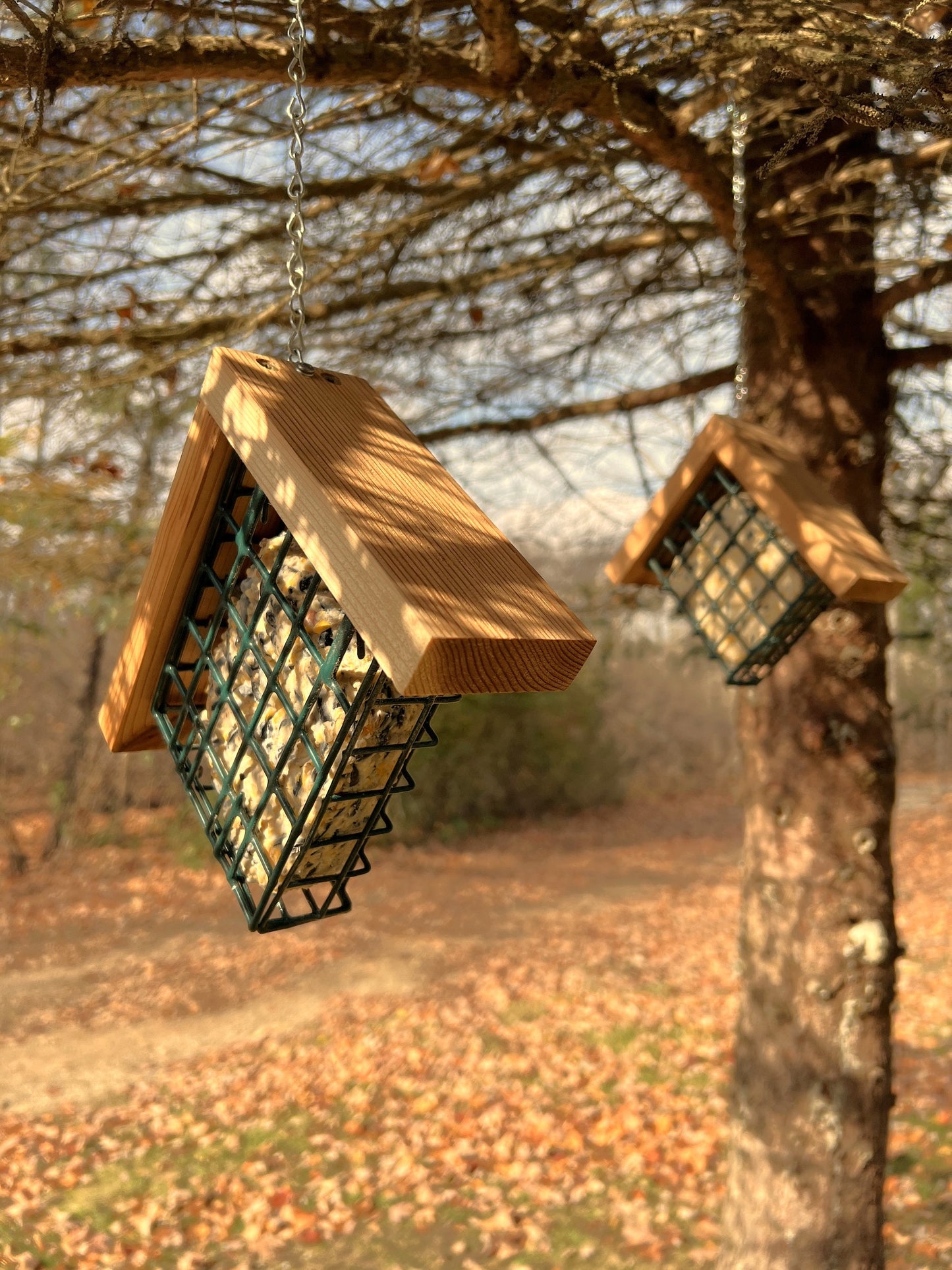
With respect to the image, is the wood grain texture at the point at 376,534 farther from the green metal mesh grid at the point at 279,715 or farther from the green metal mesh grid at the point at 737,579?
the green metal mesh grid at the point at 737,579

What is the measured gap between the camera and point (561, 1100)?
5535 millimetres

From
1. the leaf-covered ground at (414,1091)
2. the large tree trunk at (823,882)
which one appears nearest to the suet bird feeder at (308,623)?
the large tree trunk at (823,882)

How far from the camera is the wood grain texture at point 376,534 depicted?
995 millimetres

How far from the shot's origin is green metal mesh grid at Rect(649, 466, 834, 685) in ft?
7.15

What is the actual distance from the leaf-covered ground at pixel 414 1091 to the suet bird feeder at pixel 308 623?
11.3 feet

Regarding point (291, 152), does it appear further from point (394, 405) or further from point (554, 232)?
A: point (394, 405)

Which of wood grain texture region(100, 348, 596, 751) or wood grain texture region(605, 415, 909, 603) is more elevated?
wood grain texture region(605, 415, 909, 603)

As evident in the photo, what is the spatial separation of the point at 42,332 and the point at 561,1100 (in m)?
4.45

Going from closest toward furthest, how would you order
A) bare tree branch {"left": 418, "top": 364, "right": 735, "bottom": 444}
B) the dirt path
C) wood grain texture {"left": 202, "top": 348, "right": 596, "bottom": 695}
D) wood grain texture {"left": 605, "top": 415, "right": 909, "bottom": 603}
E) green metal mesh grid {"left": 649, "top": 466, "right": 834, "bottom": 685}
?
wood grain texture {"left": 202, "top": 348, "right": 596, "bottom": 695}, wood grain texture {"left": 605, "top": 415, "right": 909, "bottom": 603}, green metal mesh grid {"left": 649, "top": 466, "right": 834, "bottom": 685}, bare tree branch {"left": 418, "top": 364, "right": 735, "bottom": 444}, the dirt path

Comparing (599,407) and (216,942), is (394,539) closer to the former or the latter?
(599,407)

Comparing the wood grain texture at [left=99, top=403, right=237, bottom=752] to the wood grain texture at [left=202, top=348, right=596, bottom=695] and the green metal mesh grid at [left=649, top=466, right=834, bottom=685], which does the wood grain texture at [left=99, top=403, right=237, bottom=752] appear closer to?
the wood grain texture at [left=202, top=348, right=596, bottom=695]

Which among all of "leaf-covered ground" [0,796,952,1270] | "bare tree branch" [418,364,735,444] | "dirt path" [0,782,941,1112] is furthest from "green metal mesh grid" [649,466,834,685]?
"dirt path" [0,782,941,1112]

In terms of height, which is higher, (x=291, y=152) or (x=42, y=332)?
(x=42, y=332)

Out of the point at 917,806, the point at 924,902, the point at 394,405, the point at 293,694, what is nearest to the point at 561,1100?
the point at 394,405
